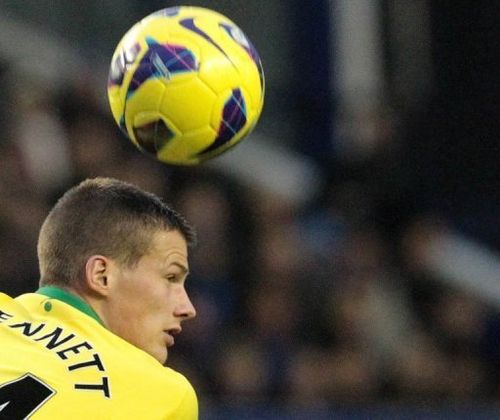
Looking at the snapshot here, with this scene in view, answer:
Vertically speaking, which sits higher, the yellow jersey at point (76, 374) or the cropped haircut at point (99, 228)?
the cropped haircut at point (99, 228)

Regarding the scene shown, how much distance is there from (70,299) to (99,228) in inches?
11.8

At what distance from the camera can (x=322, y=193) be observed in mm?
10992

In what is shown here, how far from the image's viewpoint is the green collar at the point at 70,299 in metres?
4.94

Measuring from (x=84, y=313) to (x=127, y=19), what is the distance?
24.7ft

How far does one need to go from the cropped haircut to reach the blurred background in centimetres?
343

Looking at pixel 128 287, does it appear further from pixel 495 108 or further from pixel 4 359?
pixel 495 108

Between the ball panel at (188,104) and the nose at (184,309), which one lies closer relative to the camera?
the nose at (184,309)

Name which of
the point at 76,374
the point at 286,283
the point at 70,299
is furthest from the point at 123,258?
the point at 286,283

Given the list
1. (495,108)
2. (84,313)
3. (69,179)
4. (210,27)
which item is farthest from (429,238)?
(84,313)

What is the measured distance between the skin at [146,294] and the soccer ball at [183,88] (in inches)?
20.8

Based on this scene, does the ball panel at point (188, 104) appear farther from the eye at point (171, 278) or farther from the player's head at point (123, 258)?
the eye at point (171, 278)

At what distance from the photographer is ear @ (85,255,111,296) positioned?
502 centimetres

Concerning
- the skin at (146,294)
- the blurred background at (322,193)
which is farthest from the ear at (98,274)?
the blurred background at (322,193)

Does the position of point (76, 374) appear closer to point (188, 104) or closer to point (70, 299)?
point (70, 299)
